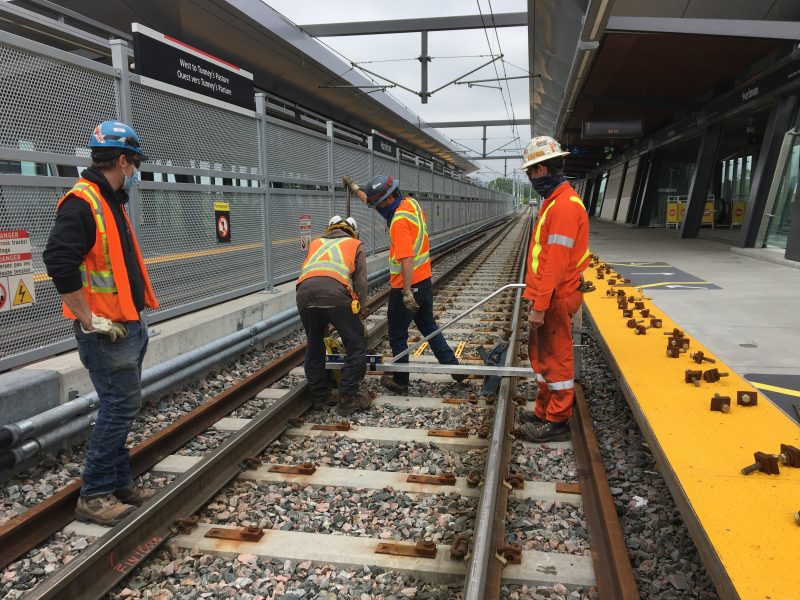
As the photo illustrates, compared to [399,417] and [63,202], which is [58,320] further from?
[399,417]

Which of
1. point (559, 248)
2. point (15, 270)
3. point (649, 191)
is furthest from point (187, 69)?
point (649, 191)

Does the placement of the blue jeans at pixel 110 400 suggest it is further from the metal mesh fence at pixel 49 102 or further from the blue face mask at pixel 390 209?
the blue face mask at pixel 390 209

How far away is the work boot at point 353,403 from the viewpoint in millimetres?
4965

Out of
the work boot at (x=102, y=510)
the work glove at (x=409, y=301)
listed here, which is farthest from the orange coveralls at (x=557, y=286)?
the work boot at (x=102, y=510)

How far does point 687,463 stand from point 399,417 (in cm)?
230

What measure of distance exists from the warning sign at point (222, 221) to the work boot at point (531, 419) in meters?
4.05

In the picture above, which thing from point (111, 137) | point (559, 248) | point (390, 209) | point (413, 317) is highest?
point (111, 137)

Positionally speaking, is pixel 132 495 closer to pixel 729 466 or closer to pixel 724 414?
pixel 729 466

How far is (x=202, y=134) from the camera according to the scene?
6.60 m

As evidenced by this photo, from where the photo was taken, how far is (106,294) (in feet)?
10.2

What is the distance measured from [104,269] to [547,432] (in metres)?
3.16

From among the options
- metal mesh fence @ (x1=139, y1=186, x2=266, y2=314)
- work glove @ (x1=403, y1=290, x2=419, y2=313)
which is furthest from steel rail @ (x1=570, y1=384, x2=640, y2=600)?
metal mesh fence @ (x1=139, y1=186, x2=266, y2=314)

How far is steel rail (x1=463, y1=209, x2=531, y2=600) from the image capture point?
2.55 metres

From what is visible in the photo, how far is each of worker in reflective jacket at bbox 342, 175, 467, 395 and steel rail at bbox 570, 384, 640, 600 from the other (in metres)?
1.75
